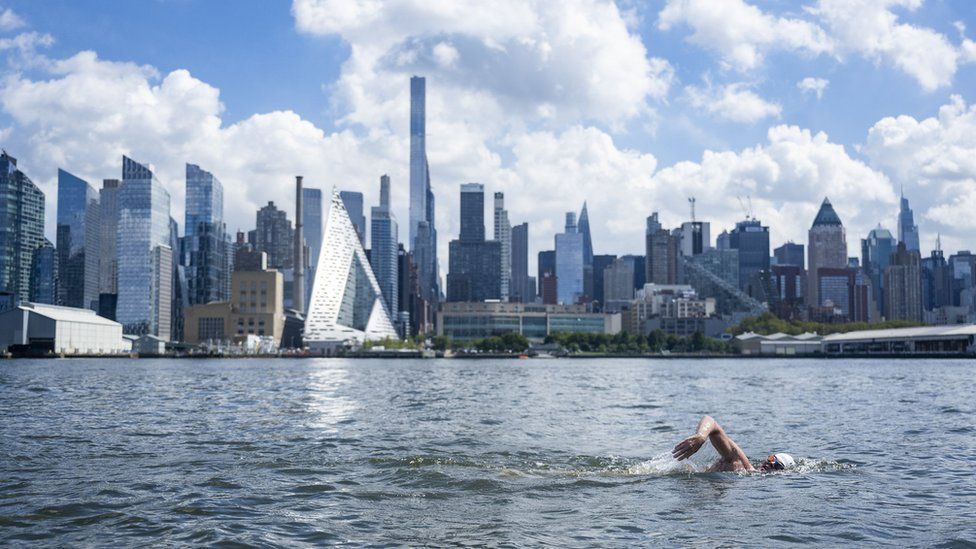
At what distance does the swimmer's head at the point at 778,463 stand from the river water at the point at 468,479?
0.94 feet

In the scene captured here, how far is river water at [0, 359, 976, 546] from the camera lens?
47.0 ft

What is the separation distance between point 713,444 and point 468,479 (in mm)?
5192

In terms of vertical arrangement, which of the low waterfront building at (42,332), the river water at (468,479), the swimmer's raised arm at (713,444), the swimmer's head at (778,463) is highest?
the low waterfront building at (42,332)

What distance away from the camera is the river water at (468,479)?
14.3 meters

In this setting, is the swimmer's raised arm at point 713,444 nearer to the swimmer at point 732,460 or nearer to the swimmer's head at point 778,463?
the swimmer at point 732,460

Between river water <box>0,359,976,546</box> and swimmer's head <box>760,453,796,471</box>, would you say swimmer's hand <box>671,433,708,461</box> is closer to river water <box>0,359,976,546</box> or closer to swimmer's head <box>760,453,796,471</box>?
river water <box>0,359,976,546</box>

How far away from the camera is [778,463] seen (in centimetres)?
2055

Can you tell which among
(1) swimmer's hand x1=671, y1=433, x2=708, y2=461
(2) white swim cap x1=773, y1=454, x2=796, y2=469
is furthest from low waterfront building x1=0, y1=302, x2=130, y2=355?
(1) swimmer's hand x1=671, y1=433, x2=708, y2=461

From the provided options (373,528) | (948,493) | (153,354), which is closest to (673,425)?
(948,493)

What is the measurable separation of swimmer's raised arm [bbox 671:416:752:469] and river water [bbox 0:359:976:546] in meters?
0.71

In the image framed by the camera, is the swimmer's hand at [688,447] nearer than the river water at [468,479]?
No

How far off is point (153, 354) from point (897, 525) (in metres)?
192

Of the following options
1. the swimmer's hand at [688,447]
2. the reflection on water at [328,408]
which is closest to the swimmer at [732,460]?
the swimmer's hand at [688,447]

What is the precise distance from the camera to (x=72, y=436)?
88.3ft
